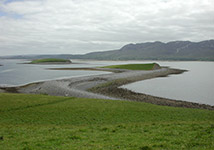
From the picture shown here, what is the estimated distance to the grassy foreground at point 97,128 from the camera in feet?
37.8

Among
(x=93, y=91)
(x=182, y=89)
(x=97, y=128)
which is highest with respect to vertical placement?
(x=97, y=128)

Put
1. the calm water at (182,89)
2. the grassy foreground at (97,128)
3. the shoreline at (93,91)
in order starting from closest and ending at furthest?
the grassy foreground at (97,128) < the shoreline at (93,91) < the calm water at (182,89)

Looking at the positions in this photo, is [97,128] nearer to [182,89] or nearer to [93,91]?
[93,91]

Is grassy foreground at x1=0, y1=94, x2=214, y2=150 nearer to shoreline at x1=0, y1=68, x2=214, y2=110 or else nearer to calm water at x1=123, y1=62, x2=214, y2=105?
shoreline at x1=0, y1=68, x2=214, y2=110

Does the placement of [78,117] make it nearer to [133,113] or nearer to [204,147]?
[133,113]

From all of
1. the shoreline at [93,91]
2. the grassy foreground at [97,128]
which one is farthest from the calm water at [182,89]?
the grassy foreground at [97,128]

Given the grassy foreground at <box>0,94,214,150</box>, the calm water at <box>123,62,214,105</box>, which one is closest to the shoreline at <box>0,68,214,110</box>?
the calm water at <box>123,62,214,105</box>

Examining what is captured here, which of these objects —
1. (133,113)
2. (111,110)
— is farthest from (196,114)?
(111,110)

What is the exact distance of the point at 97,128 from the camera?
57.9ft

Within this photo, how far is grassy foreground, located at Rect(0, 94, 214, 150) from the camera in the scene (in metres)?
11.5

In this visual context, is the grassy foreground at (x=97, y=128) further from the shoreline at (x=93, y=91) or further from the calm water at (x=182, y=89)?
the calm water at (x=182, y=89)

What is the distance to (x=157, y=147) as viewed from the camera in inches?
418

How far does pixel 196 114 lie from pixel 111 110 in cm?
1134

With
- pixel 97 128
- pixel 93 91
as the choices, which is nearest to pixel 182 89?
pixel 93 91
